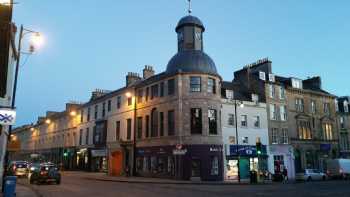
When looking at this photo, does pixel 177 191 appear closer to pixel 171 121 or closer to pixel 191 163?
pixel 191 163

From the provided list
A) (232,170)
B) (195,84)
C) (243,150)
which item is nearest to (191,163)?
(232,170)

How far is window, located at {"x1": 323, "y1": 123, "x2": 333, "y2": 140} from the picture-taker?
50.9 meters

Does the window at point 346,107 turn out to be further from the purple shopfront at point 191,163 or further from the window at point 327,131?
the purple shopfront at point 191,163

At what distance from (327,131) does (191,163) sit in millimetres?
28524

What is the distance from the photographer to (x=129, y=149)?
41.9 meters

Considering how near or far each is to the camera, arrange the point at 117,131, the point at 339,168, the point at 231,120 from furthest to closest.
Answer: the point at 117,131 → the point at 339,168 → the point at 231,120

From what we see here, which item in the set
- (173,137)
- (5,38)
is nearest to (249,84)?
(173,137)

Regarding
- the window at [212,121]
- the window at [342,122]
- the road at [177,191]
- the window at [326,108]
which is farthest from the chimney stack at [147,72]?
the window at [342,122]

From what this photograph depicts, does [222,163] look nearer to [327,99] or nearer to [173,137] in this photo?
[173,137]

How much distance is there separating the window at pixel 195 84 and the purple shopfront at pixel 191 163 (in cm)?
607

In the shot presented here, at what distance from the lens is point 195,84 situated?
35.5 meters

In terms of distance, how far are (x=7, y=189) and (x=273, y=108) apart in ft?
116

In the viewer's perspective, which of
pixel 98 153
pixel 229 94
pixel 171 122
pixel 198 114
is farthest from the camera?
pixel 98 153

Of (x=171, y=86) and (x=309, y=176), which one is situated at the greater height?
(x=171, y=86)
